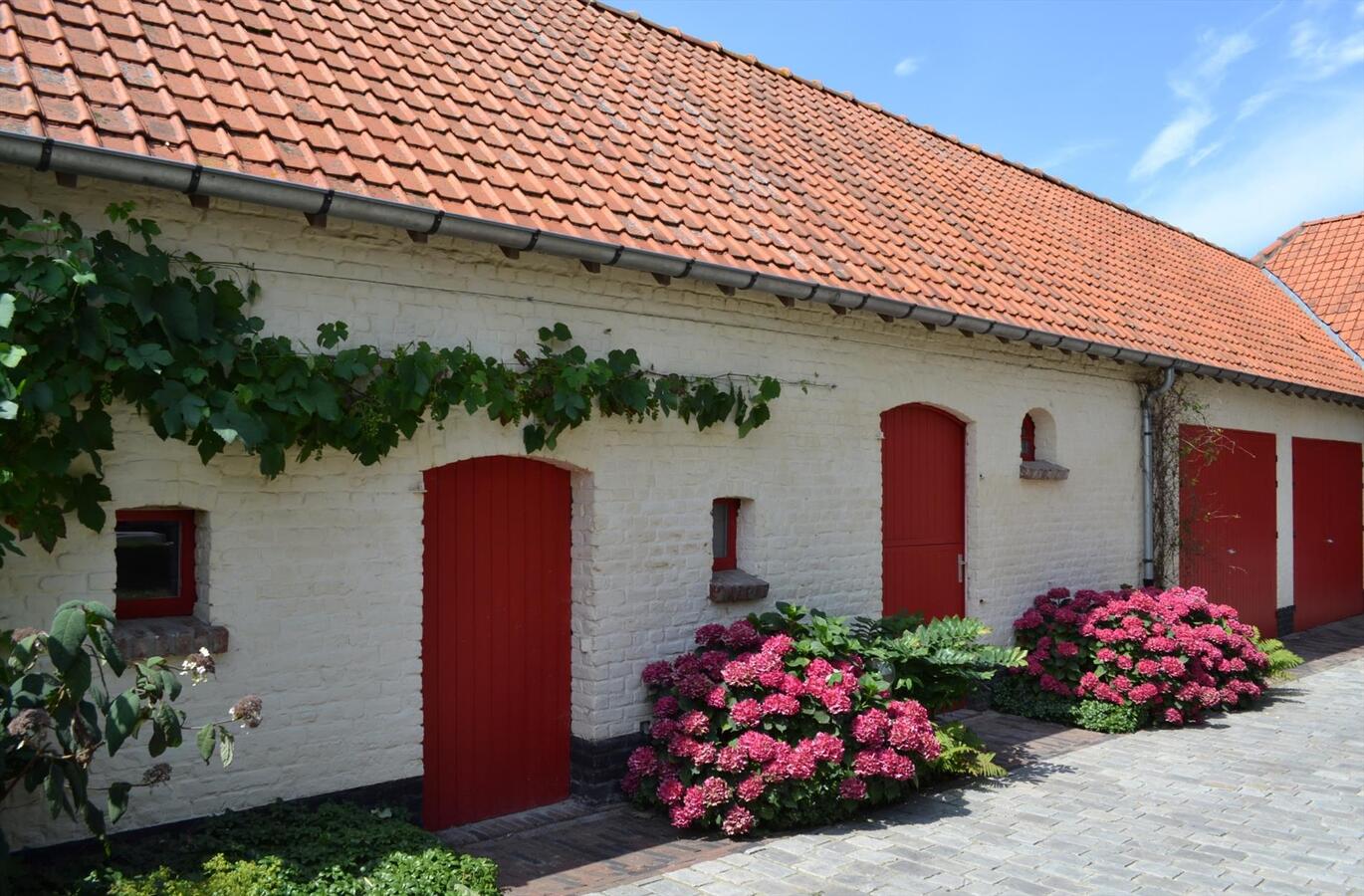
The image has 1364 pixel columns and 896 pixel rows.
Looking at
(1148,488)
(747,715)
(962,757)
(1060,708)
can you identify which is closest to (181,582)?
(747,715)

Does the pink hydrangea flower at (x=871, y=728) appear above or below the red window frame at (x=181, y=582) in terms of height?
below

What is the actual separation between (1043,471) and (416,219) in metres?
6.63

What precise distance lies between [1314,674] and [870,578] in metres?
6.07

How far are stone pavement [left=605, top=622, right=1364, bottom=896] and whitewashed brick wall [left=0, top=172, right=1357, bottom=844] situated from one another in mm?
1599

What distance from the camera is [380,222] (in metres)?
5.39

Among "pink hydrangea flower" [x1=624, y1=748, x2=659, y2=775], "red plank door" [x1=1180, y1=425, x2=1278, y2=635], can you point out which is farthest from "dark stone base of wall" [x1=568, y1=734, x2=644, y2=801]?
"red plank door" [x1=1180, y1=425, x2=1278, y2=635]

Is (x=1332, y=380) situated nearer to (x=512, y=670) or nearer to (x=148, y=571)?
(x=512, y=670)

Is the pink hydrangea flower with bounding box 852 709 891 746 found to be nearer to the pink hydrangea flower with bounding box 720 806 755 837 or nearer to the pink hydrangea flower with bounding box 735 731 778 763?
the pink hydrangea flower with bounding box 735 731 778 763

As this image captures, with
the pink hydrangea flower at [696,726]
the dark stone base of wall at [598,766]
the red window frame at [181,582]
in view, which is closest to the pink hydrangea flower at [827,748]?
the pink hydrangea flower at [696,726]

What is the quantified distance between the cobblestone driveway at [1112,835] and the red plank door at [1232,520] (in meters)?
3.99

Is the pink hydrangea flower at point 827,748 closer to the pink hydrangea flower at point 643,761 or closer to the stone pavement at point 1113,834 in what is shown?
the stone pavement at point 1113,834

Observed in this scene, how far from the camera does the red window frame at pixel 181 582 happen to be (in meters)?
5.02

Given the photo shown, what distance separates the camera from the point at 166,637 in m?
4.81

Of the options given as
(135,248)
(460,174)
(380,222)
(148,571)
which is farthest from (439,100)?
(148,571)
